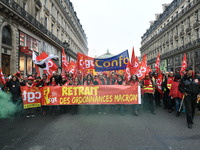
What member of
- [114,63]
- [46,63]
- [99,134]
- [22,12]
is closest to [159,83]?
[114,63]

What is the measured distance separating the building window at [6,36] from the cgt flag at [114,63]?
10.5 meters

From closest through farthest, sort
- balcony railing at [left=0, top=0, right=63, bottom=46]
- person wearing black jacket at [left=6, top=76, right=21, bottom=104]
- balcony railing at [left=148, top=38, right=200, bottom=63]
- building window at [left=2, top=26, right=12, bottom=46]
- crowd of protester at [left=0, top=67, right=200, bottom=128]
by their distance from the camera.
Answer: crowd of protester at [left=0, top=67, right=200, bottom=128]
person wearing black jacket at [left=6, top=76, right=21, bottom=104]
balcony railing at [left=0, top=0, right=63, bottom=46]
building window at [left=2, top=26, right=12, bottom=46]
balcony railing at [left=148, top=38, right=200, bottom=63]

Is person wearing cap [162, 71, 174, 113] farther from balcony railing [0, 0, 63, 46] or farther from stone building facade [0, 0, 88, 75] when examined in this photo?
balcony railing [0, 0, 63, 46]

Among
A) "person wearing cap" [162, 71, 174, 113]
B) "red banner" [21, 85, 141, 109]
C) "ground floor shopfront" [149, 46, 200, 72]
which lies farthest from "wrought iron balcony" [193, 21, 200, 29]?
"red banner" [21, 85, 141, 109]

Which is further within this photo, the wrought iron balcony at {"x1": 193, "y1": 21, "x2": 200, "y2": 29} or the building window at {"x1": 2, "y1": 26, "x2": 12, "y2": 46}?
the wrought iron balcony at {"x1": 193, "y1": 21, "x2": 200, "y2": 29}

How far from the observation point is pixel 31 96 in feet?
19.7

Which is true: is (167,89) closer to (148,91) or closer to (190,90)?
(148,91)

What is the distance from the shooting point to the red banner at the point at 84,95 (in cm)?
589

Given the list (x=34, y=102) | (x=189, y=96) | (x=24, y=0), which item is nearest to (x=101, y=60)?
(x=34, y=102)

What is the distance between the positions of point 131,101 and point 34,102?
377 cm

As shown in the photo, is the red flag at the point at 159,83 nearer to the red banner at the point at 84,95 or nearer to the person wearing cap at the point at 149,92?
the person wearing cap at the point at 149,92

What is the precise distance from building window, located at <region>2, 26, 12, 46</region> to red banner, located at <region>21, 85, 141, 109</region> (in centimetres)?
1007

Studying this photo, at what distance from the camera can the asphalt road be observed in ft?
10.4

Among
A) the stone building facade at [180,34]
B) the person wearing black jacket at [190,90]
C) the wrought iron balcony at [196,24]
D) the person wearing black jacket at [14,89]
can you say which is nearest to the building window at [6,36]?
the person wearing black jacket at [14,89]
